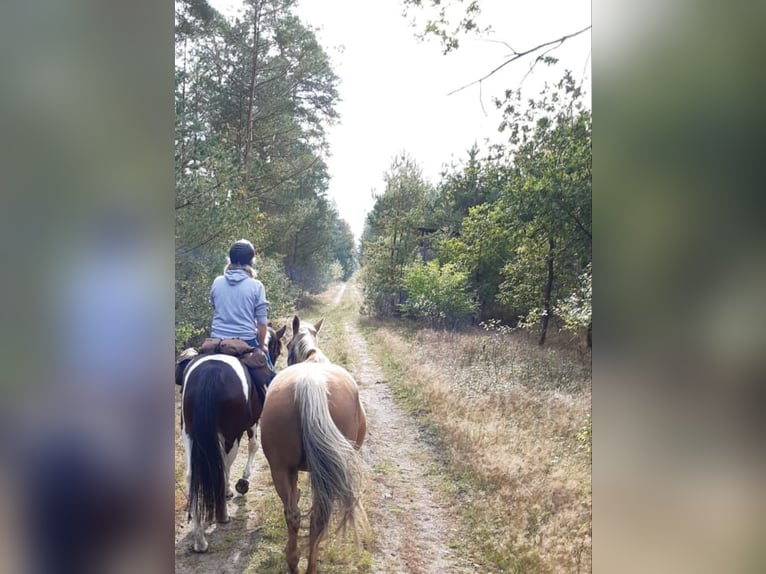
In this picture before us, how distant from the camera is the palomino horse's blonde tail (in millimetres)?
1564

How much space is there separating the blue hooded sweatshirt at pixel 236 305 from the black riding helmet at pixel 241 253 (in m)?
0.04

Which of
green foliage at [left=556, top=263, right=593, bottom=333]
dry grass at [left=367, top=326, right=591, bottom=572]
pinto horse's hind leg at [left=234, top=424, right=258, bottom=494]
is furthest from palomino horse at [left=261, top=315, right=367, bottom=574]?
green foliage at [left=556, top=263, right=593, bottom=333]

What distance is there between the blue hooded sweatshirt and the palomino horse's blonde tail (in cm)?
41

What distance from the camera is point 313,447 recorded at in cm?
157

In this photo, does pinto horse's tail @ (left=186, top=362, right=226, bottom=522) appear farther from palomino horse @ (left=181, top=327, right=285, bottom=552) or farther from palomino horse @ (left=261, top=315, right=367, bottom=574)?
palomino horse @ (left=261, top=315, right=367, bottom=574)

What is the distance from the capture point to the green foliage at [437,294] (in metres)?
2.01

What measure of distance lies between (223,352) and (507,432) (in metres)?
1.40

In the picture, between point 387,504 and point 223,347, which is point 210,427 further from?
point 387,504
